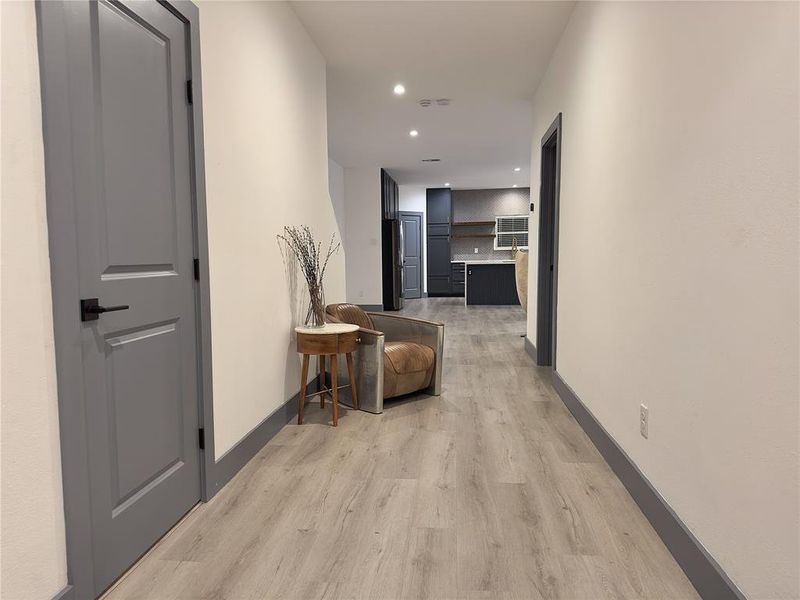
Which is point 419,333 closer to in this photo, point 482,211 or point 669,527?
point 669,527

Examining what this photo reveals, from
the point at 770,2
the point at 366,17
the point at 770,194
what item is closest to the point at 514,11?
the point at 366,17

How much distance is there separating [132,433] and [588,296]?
2488 mm

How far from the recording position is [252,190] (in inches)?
112

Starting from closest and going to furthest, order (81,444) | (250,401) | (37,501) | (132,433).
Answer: (37,501) < (81,444) < (132,433) < (250,401)

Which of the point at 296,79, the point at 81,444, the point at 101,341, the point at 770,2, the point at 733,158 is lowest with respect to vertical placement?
the point at 81,444

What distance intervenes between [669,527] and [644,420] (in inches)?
17.2

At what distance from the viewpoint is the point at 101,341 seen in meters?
1.63

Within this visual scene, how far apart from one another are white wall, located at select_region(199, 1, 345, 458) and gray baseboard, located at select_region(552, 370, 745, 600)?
1.82 metres

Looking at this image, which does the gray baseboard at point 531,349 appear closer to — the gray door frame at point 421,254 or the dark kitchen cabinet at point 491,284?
the dark kitchen cabinet at point 491,284

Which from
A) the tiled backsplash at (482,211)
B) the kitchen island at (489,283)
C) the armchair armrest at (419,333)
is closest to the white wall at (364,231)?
the kitchen island at (489,283)

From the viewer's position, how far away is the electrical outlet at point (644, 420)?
7.00 ft

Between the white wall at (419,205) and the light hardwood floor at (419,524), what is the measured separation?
31.8 ft

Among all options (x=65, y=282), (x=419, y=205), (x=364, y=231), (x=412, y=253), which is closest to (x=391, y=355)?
(x=65, y=282)

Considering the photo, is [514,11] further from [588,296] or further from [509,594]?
[509,594]
